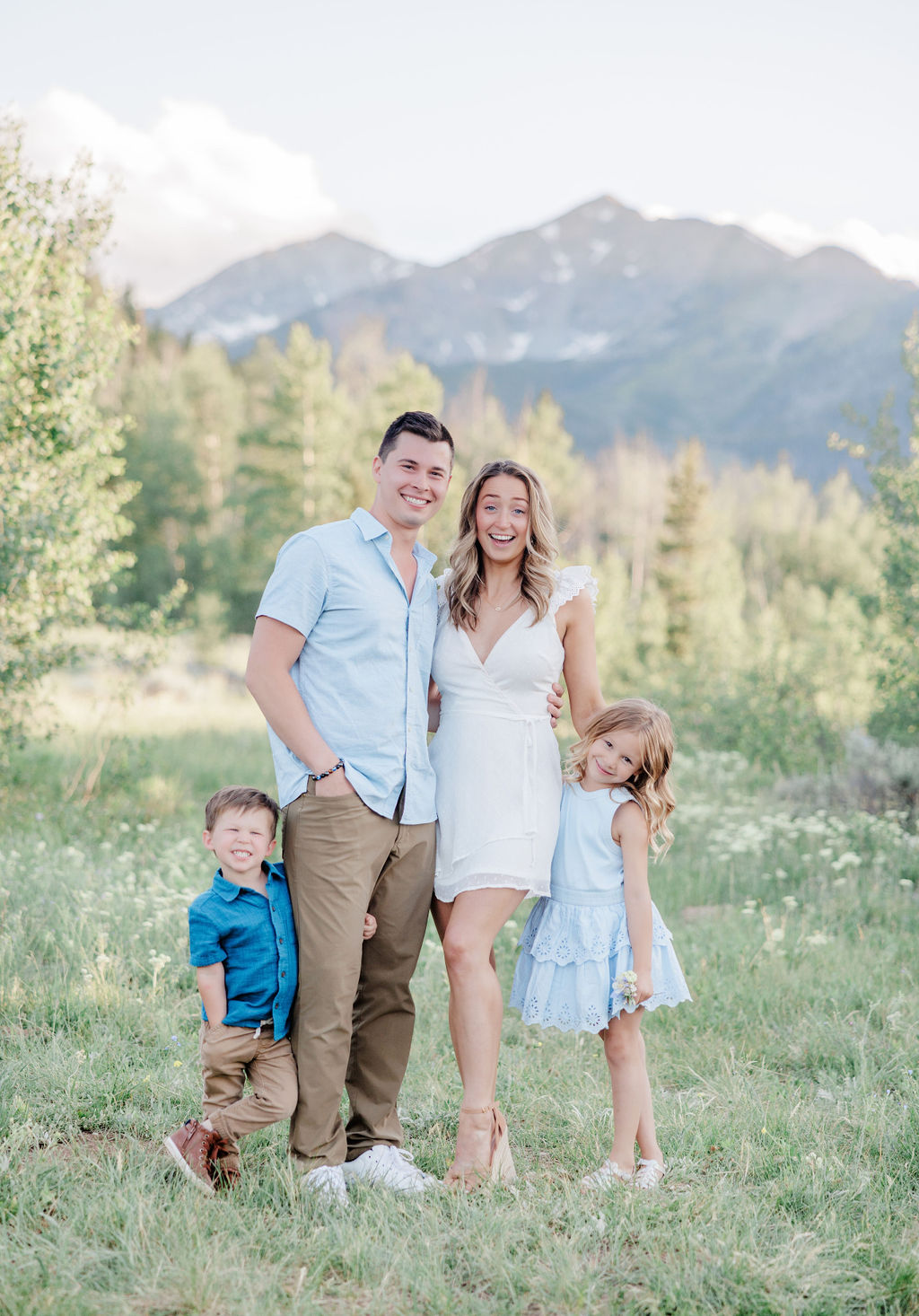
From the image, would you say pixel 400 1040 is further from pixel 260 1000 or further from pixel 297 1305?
pixel 297 1305

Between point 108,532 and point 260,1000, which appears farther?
point 108,532

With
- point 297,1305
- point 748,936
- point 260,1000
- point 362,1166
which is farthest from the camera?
point 748,936

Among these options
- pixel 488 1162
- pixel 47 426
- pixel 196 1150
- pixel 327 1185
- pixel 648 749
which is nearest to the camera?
pixel 196 1150

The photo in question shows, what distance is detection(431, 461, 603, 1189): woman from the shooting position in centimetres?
366

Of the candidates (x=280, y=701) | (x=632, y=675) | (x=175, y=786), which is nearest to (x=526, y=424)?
(x=632, y=675)

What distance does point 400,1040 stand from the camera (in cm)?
388

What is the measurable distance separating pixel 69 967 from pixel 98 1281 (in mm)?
2633

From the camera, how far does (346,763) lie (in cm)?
353

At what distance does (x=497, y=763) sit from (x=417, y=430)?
124 cm

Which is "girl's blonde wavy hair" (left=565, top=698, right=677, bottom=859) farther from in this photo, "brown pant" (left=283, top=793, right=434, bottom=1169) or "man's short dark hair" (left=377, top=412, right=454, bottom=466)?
"man's short dark hair" (left=377, top=412, right=454, bottom=466)

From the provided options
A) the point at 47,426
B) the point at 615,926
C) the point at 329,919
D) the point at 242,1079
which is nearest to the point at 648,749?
the point at 615,926

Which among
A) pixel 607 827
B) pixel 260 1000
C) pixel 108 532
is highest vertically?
pixel 108 532

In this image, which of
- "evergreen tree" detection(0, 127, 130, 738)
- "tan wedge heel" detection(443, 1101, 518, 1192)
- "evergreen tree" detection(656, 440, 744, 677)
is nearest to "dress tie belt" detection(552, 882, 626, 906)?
"tan wedge heel" detection(443, 1101, 518, 1192)

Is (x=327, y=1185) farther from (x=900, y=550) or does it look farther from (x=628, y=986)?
(x=900, y=550)
